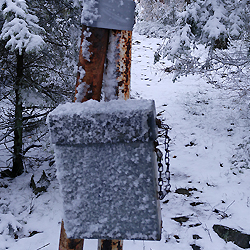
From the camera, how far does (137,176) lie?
4.77 ft

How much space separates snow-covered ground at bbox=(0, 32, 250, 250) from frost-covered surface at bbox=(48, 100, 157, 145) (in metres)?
2.94

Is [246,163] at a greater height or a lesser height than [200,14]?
lesser

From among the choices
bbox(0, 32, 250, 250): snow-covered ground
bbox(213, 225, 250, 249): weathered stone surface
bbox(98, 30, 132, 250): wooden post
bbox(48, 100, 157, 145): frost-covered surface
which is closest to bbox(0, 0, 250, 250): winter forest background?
bbox(0, 32, 250, 250): snow-covered ground

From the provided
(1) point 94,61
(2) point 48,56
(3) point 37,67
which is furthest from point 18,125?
(1) point 94,61

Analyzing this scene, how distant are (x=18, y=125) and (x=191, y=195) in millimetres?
4385

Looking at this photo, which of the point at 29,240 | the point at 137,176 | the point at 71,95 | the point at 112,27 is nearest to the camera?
the point at 137,176

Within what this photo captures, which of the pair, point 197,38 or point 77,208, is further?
point 197,38

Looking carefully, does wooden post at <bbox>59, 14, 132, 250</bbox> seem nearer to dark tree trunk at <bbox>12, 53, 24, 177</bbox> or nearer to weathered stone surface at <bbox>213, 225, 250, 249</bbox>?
weathered stone surface at <bbox>213, 225, 250, 249</bbox>

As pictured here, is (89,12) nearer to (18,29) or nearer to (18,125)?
(18,29)

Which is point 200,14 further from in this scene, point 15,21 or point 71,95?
point 15,21

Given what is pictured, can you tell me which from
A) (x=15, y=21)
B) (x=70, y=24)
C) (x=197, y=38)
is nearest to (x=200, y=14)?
(x=197, y=38)

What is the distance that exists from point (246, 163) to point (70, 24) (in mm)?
5243

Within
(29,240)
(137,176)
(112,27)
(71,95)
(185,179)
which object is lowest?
(29,240)

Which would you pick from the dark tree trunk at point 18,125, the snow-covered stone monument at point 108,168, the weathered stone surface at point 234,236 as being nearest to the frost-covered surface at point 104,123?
the snow-covered stone monument at point 108,168
